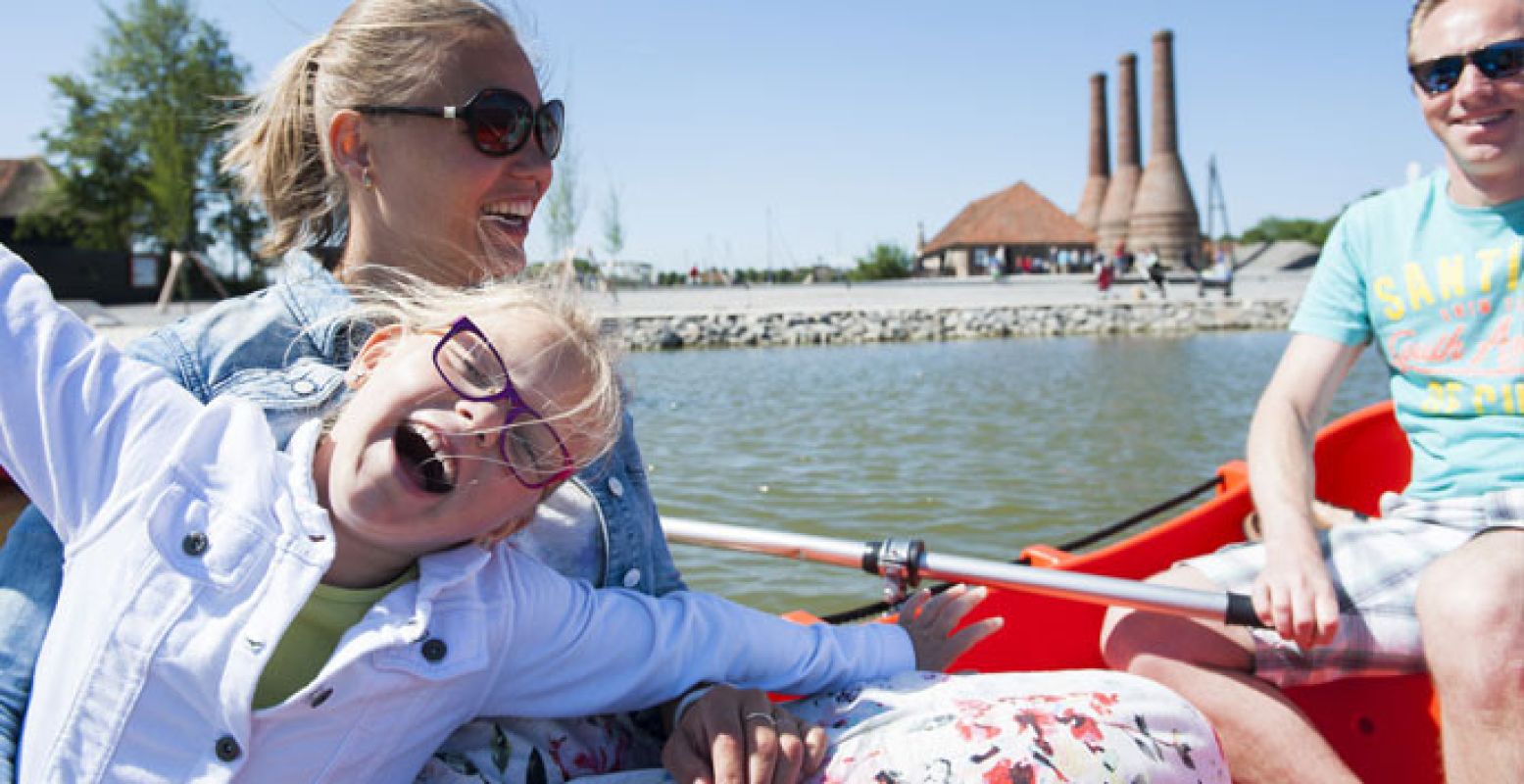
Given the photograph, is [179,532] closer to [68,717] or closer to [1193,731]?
[68,717]

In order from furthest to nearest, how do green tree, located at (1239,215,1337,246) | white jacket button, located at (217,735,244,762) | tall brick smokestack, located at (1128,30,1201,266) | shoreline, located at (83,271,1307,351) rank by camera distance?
green tree, located at (1239,215,1337,246)
tall brick smokestack, located at (1128,30,1201,266)
shoreline, located at (83,271,1307,351)
white jacket button, located at (217,735,244,762)

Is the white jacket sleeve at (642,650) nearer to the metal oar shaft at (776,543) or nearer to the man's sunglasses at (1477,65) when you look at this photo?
the metal oar shaft at (776,543)

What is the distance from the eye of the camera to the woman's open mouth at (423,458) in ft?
4.10

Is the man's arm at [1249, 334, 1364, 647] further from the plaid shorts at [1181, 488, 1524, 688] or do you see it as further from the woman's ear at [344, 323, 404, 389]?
the woman's ear at [344, 323, 404, 389]

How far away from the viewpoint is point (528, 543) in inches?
65.8

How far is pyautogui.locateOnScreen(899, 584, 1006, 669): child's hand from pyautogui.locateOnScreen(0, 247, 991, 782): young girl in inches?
25.2

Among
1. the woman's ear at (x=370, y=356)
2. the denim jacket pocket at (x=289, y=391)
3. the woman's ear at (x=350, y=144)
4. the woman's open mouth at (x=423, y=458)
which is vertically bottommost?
the woman's open mouth at (x=423, y=458)

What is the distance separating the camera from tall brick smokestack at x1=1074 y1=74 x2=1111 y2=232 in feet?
166

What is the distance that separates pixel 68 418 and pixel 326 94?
70cm

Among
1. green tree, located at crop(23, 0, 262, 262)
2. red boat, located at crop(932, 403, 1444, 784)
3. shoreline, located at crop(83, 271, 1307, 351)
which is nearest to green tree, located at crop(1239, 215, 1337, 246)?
shoreline, located at crop(83, 271, 1307, 351)

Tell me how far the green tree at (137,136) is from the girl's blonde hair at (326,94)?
35972 millimetres

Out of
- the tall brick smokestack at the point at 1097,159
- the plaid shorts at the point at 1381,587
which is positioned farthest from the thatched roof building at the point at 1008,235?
the plaid shorts at the point at 1381,587

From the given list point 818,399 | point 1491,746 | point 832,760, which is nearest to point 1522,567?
point 1491,746

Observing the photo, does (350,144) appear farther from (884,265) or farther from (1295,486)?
(884,265)
